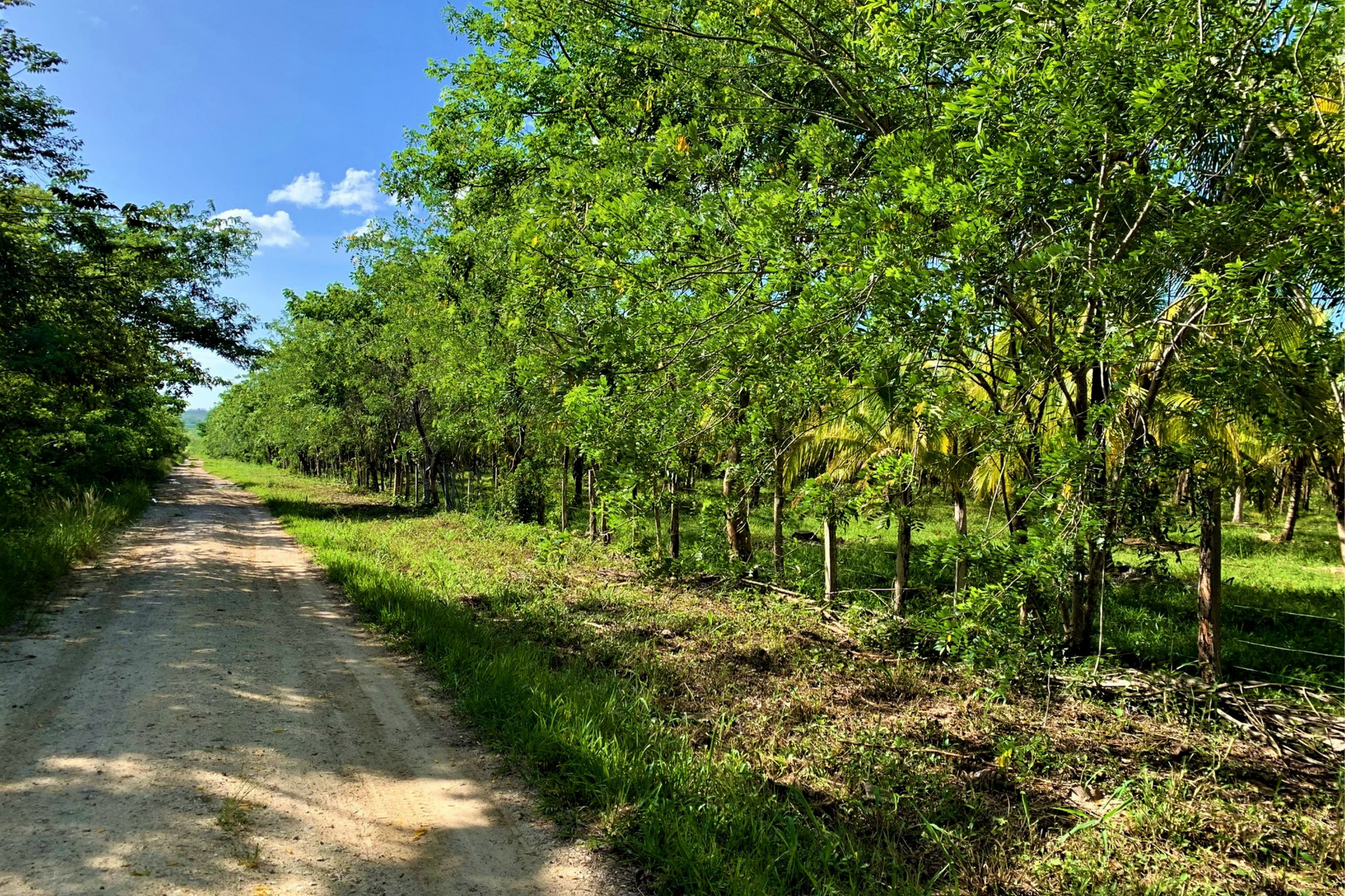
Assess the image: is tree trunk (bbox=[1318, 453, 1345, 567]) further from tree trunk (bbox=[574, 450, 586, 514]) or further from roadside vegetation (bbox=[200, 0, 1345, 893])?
tree trunk (bbox=[574, 450, 586, 514])

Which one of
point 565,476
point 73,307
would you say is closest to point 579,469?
point 565,476

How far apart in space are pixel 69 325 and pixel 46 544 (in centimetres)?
385

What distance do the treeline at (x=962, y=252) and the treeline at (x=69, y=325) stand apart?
21.6ft

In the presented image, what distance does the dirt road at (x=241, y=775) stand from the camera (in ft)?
10.9

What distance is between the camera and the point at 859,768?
469cm

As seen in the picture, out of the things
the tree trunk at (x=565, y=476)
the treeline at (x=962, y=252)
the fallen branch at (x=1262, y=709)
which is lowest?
the fallen branch at (x=1262, y=709)

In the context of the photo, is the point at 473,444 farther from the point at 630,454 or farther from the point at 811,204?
the point at 811,204

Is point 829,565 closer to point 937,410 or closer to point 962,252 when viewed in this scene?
point 937,410

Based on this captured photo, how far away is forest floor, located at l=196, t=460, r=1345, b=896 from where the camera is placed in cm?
360

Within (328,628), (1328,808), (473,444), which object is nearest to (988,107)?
(1328,808)

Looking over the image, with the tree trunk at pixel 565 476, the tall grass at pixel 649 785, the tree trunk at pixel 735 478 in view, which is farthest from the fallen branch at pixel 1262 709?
the tree trunk at pixel 565 476

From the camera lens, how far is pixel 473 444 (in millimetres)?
23297

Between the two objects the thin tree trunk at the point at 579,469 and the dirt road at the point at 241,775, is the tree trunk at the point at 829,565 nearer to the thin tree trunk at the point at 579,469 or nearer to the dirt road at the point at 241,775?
the dirt road at the point at 241,775

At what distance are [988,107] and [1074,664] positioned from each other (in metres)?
5.22
